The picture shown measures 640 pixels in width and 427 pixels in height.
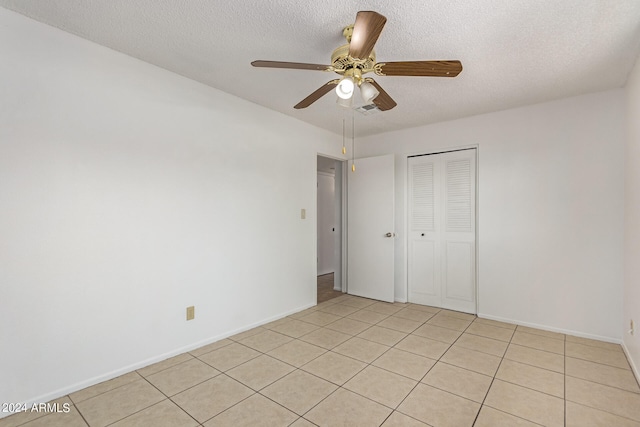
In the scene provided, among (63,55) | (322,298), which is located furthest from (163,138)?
(322,298)

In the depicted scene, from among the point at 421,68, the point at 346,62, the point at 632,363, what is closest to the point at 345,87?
the point at 346,62

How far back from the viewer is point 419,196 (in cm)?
409

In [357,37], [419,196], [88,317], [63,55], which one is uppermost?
[63,55]

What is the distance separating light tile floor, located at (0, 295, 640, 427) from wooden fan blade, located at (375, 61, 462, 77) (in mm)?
2067

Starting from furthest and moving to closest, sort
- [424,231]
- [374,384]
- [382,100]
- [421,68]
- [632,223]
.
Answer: [424,231], [632,223], [382,100], [374,384], [421,68]

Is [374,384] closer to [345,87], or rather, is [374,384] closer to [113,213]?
[345,87]

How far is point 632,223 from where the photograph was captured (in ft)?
7.92

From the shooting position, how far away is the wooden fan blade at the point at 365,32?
140cm

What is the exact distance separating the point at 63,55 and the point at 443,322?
4093 mm

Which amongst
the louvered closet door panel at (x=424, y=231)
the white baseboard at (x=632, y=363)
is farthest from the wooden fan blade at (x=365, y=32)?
the white baseboard at (x=632, y=363)

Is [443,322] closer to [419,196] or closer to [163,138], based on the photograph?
[419,196]

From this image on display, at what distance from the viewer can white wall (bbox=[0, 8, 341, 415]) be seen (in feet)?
6.08

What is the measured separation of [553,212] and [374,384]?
2536 millimetres

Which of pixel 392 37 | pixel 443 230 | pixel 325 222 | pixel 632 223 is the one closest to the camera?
pixel 392 37
